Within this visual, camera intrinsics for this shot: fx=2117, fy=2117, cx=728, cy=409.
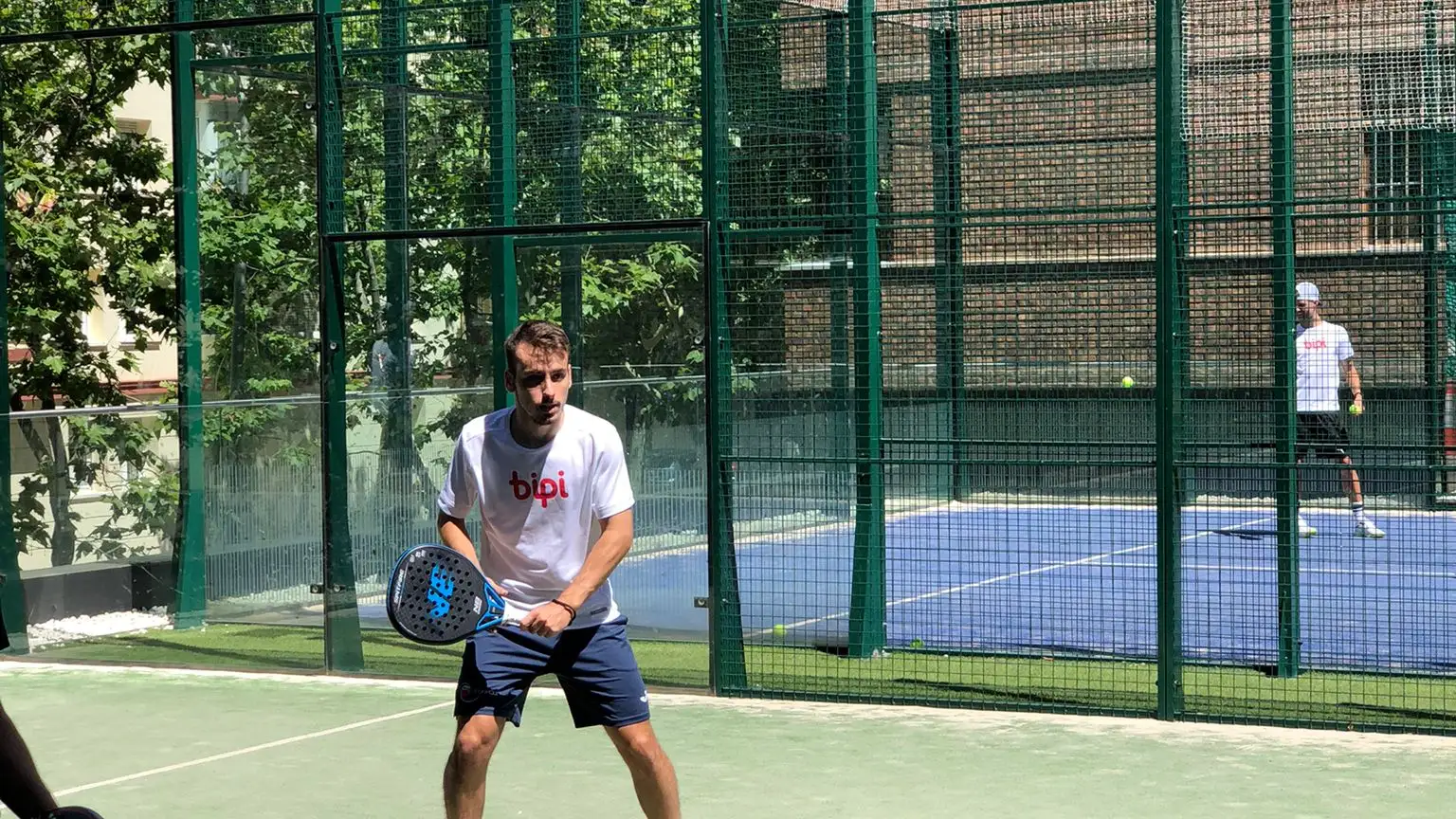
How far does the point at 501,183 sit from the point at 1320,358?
5565 mm

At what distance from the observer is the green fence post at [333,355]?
1123 cm

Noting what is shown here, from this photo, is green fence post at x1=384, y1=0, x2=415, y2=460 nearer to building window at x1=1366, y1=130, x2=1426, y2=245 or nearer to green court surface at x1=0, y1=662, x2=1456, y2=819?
green court surface at x1=0, y1=662, x2=1456, y2=819

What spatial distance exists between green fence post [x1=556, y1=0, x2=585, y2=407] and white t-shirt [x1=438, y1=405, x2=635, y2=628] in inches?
193

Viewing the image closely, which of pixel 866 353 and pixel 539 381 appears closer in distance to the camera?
pixel 539 381

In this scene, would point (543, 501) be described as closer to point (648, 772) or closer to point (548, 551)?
point (548, 551)

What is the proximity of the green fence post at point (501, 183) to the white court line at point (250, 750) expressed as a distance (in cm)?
206

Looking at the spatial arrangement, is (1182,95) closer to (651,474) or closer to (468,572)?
(651,474)

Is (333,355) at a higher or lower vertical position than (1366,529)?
higher

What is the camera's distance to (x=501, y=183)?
11258 millimetres

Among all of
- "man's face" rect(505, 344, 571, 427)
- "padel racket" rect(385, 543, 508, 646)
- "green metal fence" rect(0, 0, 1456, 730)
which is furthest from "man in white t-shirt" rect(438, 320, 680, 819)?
"green metal fence" rect(0, 0, 1456, 730)

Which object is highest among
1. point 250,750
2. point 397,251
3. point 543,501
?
point 397,251

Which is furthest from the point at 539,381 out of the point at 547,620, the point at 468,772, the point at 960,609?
the point at 960,609

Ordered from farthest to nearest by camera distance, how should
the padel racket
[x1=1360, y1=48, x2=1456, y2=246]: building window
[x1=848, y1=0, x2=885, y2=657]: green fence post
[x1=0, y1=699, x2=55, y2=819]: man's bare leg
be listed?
[x1=848, y1=0, x2=885, y2=657]: green fence post < [x1=1360, y1=48, x2=1456, y2=246]: building window < [x1=0, y1=699, x2=55, y2=819]: man's bare leg < the padel racket

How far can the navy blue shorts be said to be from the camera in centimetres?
608
